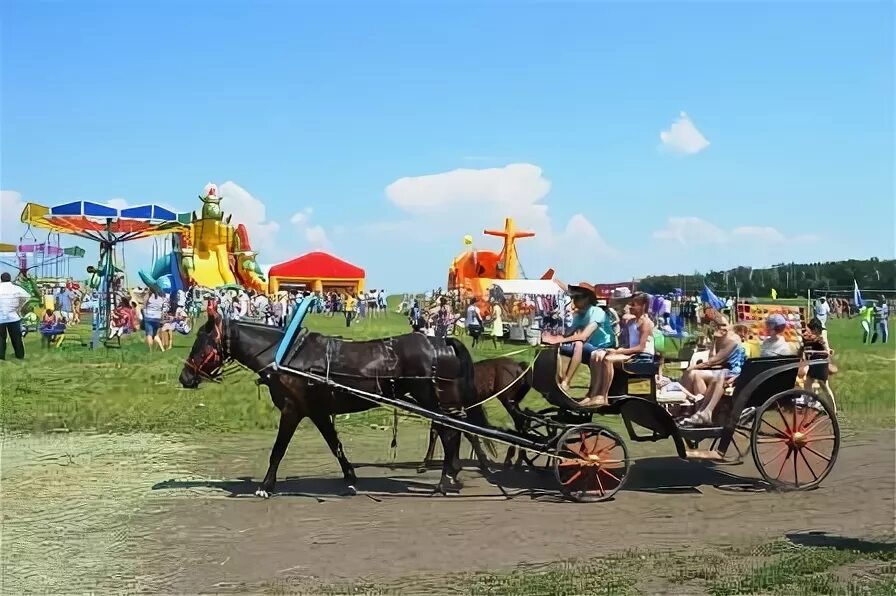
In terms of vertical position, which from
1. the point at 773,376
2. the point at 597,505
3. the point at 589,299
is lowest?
the point at 597,505

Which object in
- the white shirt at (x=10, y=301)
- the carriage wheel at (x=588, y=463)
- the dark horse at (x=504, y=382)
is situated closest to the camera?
the carriage wheel at (x=588, y=463)

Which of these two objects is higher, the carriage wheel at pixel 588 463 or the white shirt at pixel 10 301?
the white shirt at pixel 10 301

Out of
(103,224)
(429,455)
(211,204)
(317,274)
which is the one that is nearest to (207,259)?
(211,204)

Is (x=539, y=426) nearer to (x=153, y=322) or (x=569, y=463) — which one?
(x=569, y=463)

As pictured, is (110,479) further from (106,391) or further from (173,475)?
(106,391)

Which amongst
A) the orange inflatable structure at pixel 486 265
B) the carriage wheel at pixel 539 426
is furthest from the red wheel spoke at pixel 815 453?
the orange inflatable structure at pixel 486 265

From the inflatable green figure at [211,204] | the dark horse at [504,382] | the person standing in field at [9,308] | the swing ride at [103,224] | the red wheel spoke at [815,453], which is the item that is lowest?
the red wheel spoke at [815,453]

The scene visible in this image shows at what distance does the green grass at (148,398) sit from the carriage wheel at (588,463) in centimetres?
155

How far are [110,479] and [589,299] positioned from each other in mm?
5130

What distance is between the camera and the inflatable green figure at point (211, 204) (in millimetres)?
49594

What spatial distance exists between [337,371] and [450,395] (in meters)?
1.12

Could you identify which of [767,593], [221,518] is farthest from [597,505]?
[221,518]

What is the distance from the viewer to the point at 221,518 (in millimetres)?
6930

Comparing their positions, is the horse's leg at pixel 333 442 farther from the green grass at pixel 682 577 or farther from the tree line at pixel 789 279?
the tree line at pixel 789 279
